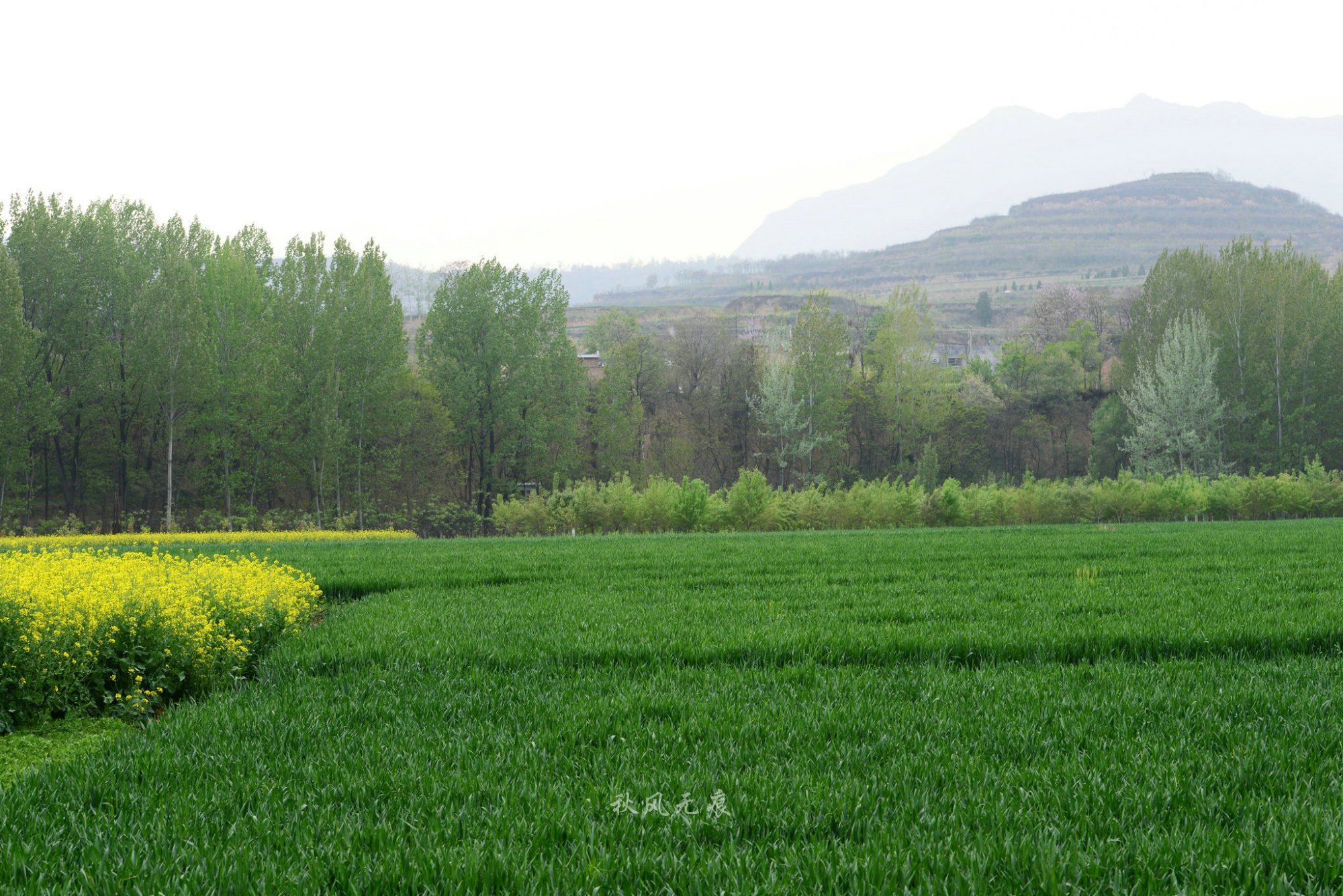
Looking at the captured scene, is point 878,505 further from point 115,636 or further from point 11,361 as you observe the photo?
point 11,361

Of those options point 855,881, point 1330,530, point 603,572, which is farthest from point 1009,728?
point 1330,530

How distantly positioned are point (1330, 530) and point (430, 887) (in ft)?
68.3

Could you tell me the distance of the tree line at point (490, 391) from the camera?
1334 inches

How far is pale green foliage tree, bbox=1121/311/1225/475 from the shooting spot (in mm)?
42062

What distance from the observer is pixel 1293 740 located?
4.04 meters

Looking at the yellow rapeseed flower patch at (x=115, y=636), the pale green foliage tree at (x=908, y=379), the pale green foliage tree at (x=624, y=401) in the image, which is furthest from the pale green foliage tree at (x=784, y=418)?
the yellow rapeseed flower patch at (x=115, y=636)

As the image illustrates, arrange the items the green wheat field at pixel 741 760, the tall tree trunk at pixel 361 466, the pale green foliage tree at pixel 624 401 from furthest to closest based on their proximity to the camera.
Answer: the pale green foliage tree at pixel 624 401, the tall tree trunk at pixel 361 466, the green wheat field at pixel 741 760

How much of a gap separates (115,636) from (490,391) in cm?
3669

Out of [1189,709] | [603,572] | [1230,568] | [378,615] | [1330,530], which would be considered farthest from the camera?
[1330,530]

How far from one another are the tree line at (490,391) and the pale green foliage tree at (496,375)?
14cm

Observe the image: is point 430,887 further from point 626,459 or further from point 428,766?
point 626,459

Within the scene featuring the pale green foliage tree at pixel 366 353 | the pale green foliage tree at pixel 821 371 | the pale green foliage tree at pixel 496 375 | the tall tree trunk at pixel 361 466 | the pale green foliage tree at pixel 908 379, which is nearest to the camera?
the tall tree trunk at pixel 361 466

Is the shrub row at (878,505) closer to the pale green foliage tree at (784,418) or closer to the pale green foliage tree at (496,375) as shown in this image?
the pale green foliage tree at (496,375)

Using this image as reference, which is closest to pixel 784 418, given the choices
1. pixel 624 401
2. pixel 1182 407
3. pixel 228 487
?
pixel 624 401
